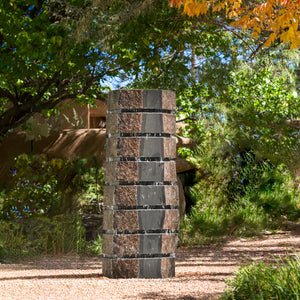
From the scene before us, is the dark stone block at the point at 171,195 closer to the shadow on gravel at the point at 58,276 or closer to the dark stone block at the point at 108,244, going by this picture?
the dark stone block at the point at 108,244

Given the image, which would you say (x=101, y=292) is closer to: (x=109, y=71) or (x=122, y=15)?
(x=122, y=15)

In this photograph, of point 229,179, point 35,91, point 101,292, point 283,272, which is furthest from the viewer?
point 229,179

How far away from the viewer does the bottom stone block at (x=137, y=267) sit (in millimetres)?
5121

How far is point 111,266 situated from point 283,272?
6.52ft

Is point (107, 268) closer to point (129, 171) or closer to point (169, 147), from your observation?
point (129, 171)

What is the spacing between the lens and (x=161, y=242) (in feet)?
17.0

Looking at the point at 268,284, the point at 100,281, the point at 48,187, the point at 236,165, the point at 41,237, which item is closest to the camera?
the point at 268,284

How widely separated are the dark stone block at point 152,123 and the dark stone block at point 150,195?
0.55m

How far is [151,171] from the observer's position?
5.12 m

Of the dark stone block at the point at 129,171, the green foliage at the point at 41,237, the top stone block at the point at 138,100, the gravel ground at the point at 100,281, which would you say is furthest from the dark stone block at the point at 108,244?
the green foliage at the point at 41,237

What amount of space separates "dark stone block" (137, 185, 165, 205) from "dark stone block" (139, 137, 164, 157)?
315mm

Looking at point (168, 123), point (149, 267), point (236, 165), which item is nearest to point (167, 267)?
point (149, 267)

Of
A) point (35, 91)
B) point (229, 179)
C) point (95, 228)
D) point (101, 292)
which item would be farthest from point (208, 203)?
point (101, 292)

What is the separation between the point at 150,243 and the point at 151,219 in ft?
0.78
